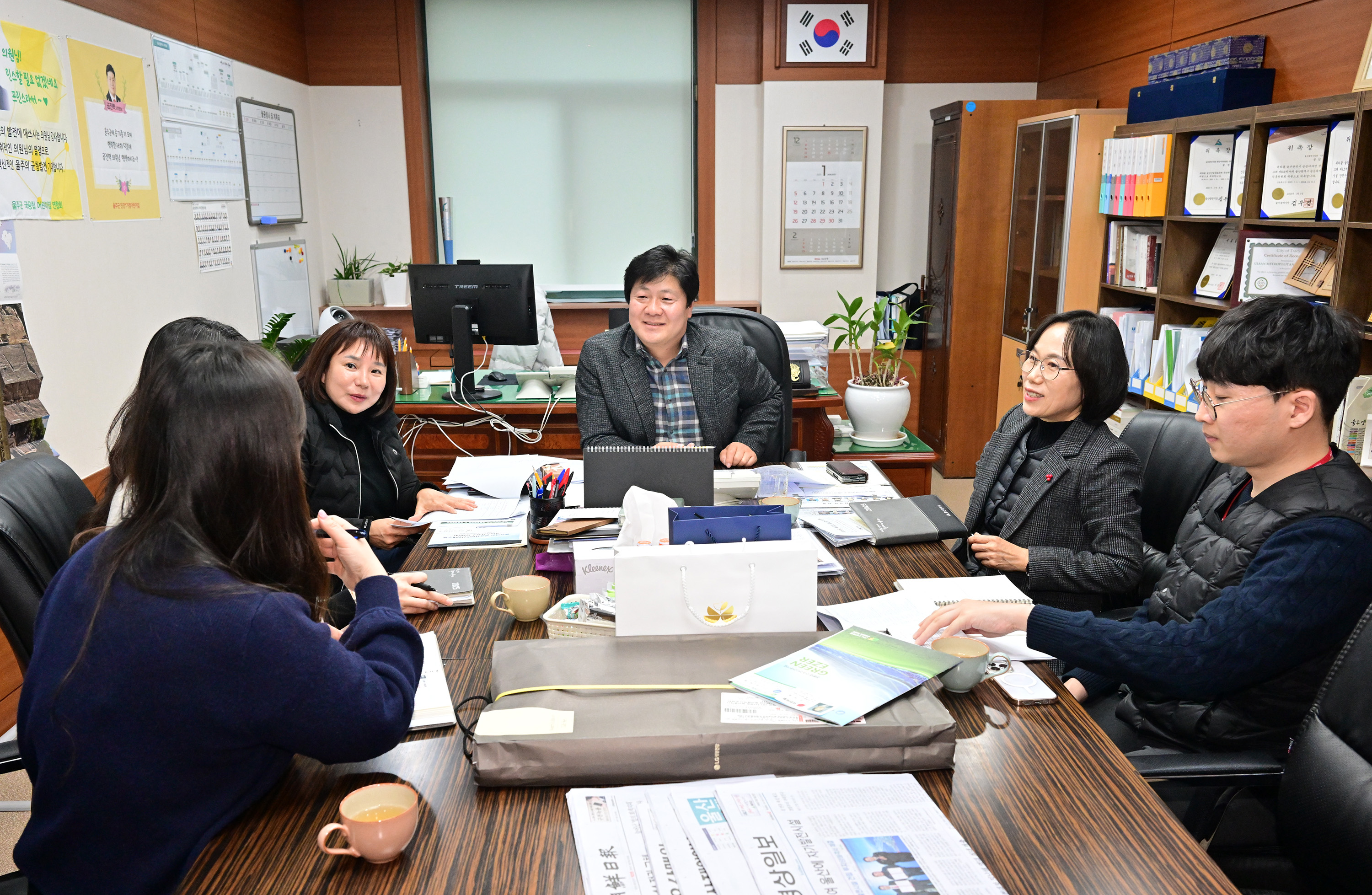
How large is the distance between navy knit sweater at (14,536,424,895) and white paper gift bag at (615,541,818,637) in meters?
0.40

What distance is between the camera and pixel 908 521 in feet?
6.85

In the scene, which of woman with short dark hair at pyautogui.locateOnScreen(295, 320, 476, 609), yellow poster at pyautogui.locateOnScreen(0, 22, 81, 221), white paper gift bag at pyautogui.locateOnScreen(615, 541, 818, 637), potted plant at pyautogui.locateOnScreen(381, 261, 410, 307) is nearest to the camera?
white paper gift bag at pyautogui.locateOnScreen(615, 541, 818, 637)

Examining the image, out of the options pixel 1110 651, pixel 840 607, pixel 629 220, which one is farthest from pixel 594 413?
pixel 629 220

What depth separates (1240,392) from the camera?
1.58m

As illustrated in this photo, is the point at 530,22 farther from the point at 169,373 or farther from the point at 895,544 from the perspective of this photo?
the point at 169,373

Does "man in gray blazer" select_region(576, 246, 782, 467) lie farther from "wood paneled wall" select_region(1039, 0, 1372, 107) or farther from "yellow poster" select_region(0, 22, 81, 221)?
"wood paneled wall" select_region(1039, 0, 1372, 107)

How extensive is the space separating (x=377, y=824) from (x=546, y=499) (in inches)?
43.1

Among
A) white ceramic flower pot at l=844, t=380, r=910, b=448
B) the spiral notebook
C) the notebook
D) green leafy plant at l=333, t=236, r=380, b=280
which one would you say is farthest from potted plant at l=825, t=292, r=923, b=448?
green leafy plant at l=333, t=236, r=380, b=280

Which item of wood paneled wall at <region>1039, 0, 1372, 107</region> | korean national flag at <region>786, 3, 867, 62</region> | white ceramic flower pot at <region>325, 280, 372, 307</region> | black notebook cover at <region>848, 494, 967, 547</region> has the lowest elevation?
black notebook cover at <region>848, 494, 967, 547</region>

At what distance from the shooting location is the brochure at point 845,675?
1.19m

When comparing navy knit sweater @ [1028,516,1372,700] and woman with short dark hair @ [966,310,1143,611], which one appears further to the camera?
woman with short dark hair @ [966,310,1143,611]

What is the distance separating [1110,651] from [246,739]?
1236 mm

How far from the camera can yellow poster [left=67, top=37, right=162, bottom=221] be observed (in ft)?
10.5

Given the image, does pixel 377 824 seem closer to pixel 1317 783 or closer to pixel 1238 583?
pixel 1317 783
